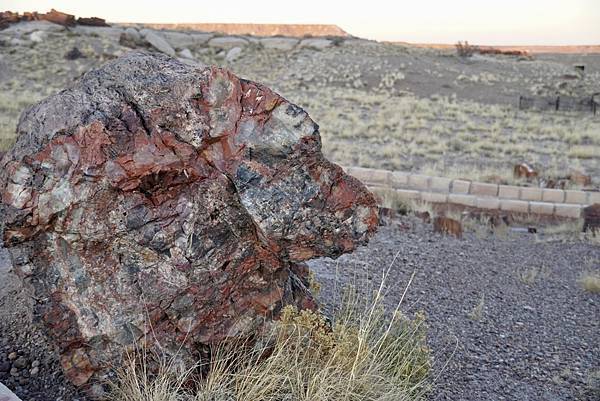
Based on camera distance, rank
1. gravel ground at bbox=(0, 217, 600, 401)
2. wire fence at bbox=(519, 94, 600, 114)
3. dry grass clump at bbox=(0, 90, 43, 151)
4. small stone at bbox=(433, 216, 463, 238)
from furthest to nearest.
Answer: wire fence at bbox=(519, 94, 600, 114), dry grass clump at bbox=(0, 90, 43, 151), small stone at bbox=(433, 216, 463, 238), gravel ground at bbox=(0, 217, 600, 401)

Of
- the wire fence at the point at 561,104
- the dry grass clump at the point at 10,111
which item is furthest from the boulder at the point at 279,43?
the dry grass clump at the point at 10,111

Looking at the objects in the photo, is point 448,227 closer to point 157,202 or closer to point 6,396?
point 157,202

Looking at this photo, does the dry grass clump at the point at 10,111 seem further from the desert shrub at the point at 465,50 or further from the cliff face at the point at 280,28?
the cliff face at the point at 280,28

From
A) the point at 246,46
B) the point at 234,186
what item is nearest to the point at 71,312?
the point at 234,186

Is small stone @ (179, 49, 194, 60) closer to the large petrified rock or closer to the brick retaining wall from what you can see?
the brick retaining wall

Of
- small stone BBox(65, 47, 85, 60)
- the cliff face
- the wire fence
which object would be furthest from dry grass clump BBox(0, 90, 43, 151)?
the cliff face

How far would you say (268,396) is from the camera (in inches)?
127

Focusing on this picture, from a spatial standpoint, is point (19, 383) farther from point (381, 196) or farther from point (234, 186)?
point (381, 196)

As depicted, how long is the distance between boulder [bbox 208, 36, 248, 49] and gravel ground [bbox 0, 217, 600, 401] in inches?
1254

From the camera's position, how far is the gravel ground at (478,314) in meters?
3.81

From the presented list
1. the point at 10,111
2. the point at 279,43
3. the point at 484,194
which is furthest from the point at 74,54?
the point at 484,194

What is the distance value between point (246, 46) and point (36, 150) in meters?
36.5

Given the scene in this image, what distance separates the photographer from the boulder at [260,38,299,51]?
38.6 metres

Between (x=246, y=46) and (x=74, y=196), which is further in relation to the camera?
(x=246, y=46)
